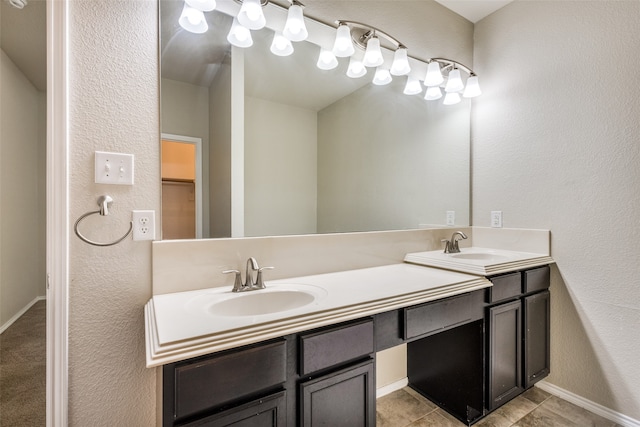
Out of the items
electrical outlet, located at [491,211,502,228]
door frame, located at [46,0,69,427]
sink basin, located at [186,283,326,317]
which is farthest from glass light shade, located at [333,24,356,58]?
electrical outlet, located at [491,211,502,228]

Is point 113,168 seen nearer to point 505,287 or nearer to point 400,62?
point 400,62

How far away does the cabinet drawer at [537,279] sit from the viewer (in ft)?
5.48

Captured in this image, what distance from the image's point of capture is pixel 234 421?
80 cm

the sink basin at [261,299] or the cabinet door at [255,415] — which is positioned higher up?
the sink basin at [261,299]

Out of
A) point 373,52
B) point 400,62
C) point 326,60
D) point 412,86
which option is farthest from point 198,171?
point 412,86

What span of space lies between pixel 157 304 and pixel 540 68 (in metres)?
2.44

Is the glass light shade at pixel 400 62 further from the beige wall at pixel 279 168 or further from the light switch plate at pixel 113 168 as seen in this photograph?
the light switch plate at pixel 113 168

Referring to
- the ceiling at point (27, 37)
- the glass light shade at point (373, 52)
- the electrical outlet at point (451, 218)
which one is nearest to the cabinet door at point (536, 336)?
the electrical outlet at point (451, 218)

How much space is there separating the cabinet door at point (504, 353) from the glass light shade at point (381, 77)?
4.62ft

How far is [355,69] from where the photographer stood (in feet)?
5.67

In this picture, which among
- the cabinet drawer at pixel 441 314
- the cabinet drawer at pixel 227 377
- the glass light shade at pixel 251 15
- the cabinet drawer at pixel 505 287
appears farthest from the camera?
the cabinet drawer at pixel 505 287

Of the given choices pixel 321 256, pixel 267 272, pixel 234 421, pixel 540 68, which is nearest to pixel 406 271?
pixel 321 256

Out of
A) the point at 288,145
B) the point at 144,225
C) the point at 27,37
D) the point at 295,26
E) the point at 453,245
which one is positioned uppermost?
the point at 295,26

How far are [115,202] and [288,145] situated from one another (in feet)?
2.60
